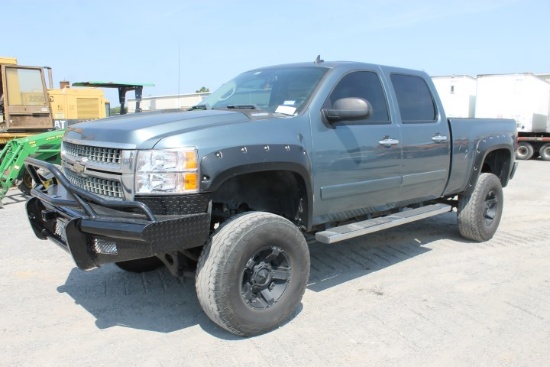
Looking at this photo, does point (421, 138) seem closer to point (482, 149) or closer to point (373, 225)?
point (373, 225)

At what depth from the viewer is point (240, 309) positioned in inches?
130

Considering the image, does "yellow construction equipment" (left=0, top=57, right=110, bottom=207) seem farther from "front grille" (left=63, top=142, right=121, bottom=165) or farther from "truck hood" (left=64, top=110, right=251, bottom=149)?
"truck hood" (left=64, top=110, right=251, bottom=149)

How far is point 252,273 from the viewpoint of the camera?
346 cm

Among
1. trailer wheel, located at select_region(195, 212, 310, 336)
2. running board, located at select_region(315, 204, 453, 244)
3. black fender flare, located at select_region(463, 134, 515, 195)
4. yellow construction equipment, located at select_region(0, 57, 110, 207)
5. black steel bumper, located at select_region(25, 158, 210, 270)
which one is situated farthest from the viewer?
yellow construction equipment, located at select_region(0, 57, 110, 207)

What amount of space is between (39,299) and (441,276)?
374cm

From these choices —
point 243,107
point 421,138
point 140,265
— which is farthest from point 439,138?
point 140,265

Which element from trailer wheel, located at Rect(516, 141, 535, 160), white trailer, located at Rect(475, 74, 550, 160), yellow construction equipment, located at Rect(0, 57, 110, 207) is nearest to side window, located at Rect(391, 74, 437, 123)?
yellow construction equipment, located at Rect(0, 57, 110, 207)

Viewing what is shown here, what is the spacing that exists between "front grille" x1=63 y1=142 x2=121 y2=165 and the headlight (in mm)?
261

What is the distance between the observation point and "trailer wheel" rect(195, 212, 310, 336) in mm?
3188

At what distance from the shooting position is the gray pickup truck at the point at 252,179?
3.05 metres

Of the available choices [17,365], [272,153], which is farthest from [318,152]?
[17,365]

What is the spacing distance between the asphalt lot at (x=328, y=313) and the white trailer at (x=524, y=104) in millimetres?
14644

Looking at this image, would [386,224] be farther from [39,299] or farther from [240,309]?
[39,299]

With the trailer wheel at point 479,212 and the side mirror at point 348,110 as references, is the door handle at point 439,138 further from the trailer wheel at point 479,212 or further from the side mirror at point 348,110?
the side mirror at point 348,110
